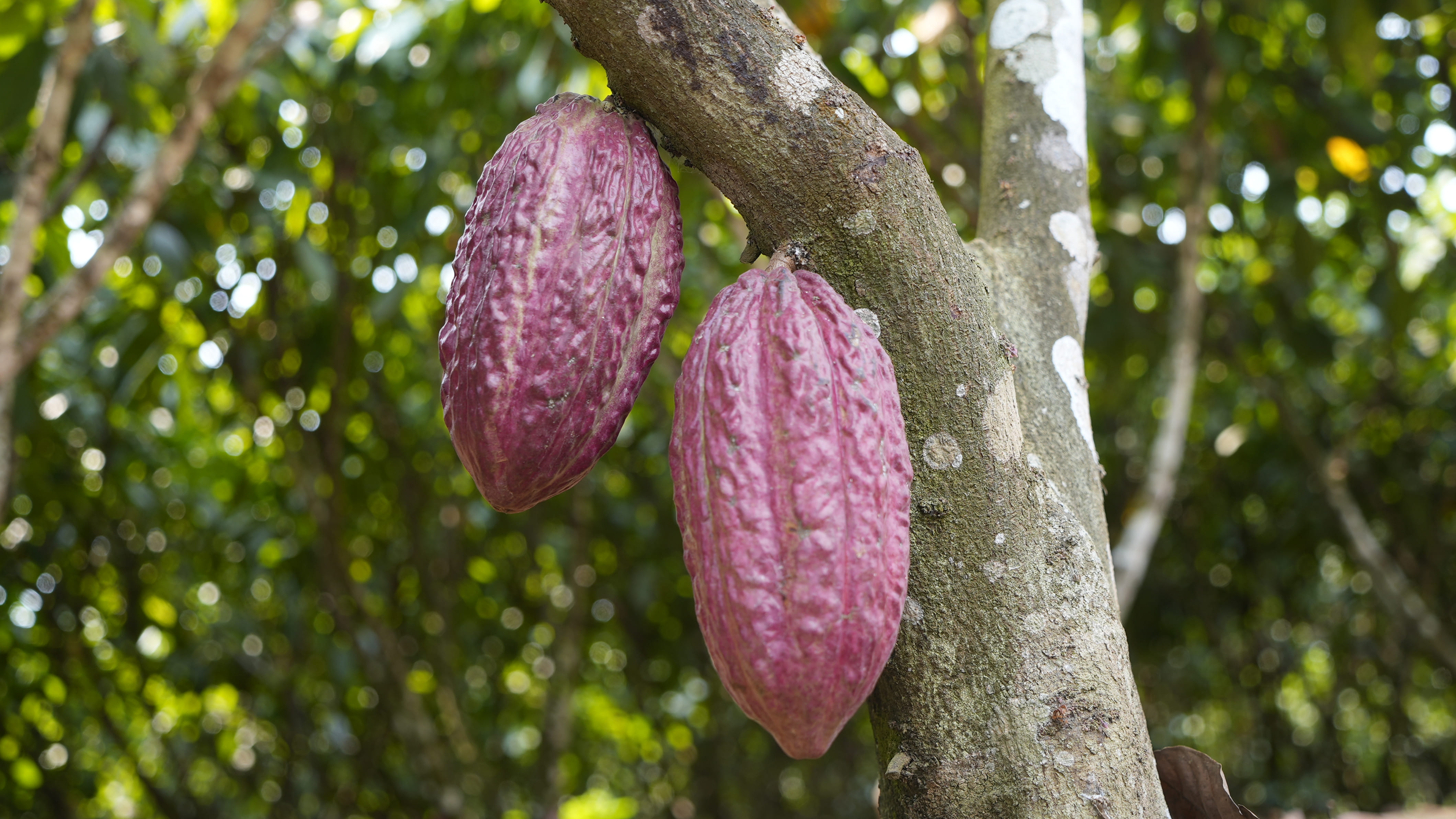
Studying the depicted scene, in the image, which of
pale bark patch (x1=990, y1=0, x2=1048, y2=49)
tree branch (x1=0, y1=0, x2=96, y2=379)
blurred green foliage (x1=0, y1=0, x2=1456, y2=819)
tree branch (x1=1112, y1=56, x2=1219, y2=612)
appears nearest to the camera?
pale bark patch (x1=990, y1=0, x2=1048, y2=49)

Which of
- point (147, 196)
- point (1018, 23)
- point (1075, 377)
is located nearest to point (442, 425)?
point (147, 196)

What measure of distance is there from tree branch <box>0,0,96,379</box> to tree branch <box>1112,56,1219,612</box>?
5.66 ft

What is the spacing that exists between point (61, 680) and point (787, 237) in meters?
3.47

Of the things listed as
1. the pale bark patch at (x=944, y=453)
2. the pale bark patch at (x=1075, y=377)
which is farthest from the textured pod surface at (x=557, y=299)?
the pale bark patch at (x=1075, y=377)

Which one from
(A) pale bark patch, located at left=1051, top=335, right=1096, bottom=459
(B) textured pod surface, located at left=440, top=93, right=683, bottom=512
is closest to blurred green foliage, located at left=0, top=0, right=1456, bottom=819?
(A) pale bark patch, located at left=1051, top=335, right=1096, bottom=459

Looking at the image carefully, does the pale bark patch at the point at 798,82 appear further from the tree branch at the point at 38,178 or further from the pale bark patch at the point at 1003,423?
the tree branch at the point at 38,178

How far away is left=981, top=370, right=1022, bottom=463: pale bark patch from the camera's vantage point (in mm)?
654

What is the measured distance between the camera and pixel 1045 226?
0.85m

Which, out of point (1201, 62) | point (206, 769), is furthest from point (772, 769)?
point (1201, 62)

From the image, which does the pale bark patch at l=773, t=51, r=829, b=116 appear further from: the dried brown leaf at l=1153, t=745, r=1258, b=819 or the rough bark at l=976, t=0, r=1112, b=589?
the dried brown leaf at l=1153, t=745, r=1258, b=819

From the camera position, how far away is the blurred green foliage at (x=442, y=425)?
7.73 ft

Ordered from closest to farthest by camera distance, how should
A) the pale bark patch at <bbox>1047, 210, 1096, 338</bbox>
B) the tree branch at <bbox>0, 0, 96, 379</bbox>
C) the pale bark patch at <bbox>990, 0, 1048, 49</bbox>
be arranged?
the pale bark patch at <bbox>1047, 210, 1096, 338</bbox> < the pale bark patch at <bbox>990, 0, 1048, 49</bbox> < the tree branch at <bbox>0, 0, 96, 379</bbox>

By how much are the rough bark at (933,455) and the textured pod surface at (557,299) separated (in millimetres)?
46

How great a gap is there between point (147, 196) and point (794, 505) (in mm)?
1491
